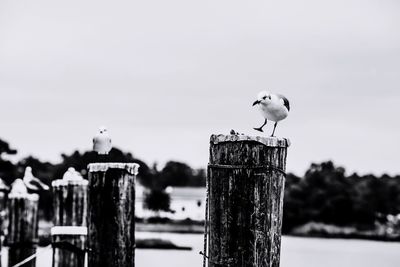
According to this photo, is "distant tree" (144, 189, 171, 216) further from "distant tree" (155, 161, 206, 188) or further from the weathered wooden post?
the weathered wooden post

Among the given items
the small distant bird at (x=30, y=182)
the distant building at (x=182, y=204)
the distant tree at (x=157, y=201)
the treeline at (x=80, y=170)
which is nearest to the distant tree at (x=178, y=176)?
the treeline at (x=80, y=170)

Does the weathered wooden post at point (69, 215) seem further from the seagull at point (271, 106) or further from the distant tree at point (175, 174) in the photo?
the distant tree at point (175, 174)

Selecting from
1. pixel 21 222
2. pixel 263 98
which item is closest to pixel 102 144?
pixel 263 98

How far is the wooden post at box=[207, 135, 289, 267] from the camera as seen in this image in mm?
7828

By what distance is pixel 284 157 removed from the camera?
8023mm

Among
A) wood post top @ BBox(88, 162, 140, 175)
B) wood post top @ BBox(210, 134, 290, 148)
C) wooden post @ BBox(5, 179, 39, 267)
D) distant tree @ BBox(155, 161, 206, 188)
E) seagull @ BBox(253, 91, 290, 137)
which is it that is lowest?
wooden post @ BBox(5, 179, 39, 267)

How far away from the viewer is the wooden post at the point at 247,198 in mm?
7828

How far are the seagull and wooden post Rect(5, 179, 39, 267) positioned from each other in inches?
397

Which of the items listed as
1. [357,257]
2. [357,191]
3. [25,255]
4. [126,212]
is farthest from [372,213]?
[126,212]

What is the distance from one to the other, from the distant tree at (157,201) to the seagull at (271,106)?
400ft

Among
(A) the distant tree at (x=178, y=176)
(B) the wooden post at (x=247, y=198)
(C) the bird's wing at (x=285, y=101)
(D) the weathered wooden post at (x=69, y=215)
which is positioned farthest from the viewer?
(A) the distant tree at (x=178, y=176)

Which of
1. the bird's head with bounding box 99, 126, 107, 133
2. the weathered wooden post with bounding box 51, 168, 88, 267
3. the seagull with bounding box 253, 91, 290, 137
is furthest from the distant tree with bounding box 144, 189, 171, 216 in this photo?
the seagull with bounding box 253, 91, 290, 137

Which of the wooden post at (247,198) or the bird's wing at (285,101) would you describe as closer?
the wooden post at (247,198)

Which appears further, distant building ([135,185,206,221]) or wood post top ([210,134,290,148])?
distant building ([135,185,206,221])
